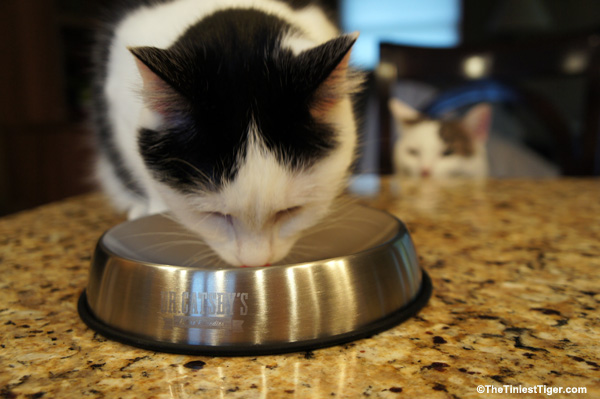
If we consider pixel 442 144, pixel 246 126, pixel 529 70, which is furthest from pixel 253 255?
pixel 442 144

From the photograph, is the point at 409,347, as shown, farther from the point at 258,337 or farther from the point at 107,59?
the point at 107,59

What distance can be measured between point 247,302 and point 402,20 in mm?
4270

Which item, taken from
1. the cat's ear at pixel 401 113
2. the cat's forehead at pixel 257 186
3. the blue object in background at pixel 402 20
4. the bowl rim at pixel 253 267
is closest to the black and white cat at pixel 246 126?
the cat's forehead at pixel 257 186

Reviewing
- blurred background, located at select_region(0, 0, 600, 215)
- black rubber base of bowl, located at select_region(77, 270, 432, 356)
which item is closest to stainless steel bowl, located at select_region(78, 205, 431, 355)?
black rubber base of bowl, located at select_region(77, 270, 432, 356)

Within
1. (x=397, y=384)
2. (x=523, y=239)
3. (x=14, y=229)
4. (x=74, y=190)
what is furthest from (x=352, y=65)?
(x=74, y=190)

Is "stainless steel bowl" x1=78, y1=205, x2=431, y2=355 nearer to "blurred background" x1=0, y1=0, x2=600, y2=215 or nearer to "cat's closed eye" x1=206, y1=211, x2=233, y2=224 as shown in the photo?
"cat's closed eye" x1=206, y1=211, x2=233, y2=224

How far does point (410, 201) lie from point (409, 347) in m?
0.81

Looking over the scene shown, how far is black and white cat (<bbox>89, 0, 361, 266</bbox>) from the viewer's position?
2.10ft

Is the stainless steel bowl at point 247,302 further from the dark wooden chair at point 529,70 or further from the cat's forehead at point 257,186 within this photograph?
the dark wooden chair at point 529,70

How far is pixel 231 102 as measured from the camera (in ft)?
2.14

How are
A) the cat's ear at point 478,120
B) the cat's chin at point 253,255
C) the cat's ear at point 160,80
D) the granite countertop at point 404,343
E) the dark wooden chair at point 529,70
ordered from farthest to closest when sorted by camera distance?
the cat's ear at point 478,120
the dark wooden chair at point 529,70
the cat's chin at point 253,255
the cat's ear at point 160,80
the granite countertop at point 404,343

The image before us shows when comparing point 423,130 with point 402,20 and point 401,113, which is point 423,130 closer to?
point 401,113

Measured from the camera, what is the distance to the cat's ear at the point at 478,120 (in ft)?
7.80

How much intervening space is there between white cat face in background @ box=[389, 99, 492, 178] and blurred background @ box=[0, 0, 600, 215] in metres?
0.13
